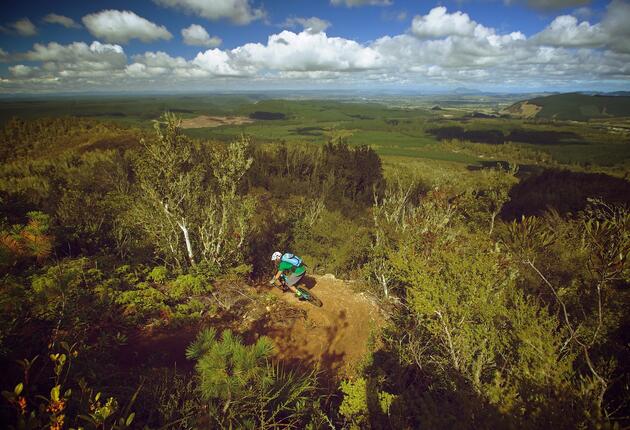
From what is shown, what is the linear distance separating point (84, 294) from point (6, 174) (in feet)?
107

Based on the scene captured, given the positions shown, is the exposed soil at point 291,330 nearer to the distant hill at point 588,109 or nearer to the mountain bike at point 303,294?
the mountain bike at point 303,294

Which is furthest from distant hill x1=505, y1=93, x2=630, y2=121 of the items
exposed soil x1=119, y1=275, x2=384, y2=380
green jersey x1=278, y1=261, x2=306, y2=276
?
green jersey x1=278, y1=261, x2=306, y2=276

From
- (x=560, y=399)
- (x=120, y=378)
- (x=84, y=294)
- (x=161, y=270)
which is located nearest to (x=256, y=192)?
(x=161, y=270)

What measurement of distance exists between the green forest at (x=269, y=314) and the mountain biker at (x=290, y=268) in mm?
860

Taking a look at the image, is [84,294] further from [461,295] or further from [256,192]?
[256,192]

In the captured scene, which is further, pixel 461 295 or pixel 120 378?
pixel 461 295

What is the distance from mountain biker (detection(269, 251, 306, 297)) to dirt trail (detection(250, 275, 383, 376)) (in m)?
0.86

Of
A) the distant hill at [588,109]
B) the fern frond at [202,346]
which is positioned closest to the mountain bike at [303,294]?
the fern frond at [202,346]

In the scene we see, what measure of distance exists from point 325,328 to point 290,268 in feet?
8.17

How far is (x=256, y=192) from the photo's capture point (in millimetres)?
33469

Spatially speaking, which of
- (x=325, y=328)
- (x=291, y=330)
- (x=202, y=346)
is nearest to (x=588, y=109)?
(x=325, y=328)

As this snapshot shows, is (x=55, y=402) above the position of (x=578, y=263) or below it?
above

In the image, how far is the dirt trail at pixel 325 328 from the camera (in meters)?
9.68

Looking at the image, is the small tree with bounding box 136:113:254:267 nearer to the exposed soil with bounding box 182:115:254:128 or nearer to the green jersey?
the green jersey
